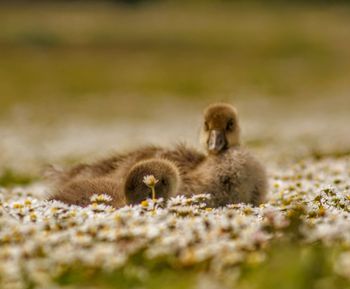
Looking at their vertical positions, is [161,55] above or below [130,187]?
above

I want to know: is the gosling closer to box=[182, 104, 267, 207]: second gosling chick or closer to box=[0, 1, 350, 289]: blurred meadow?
box=[182, 104, 267, 207]: second gosling chick

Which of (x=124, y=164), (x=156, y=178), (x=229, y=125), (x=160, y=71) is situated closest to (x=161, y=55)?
(x=160, y=71)

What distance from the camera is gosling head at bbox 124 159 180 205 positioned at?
9.20 metres

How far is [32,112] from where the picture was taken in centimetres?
3681

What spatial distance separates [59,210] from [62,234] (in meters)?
1.31

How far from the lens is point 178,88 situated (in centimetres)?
4556

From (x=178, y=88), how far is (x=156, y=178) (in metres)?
36.4

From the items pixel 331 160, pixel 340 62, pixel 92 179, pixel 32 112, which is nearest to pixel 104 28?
pixel 340 62

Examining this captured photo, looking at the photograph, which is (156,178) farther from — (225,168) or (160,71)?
(160,71)

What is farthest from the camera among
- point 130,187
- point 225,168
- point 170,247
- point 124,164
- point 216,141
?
point 124,164

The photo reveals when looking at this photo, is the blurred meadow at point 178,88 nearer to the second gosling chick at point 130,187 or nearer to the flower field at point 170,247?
the flower field at point 170,247

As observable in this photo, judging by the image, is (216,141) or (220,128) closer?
(216,141)

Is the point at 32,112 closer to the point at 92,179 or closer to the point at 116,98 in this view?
the point at 116,98

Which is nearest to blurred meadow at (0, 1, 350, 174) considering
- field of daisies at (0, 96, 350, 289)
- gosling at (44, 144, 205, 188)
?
gosling at (44, 144, 205, 188)
